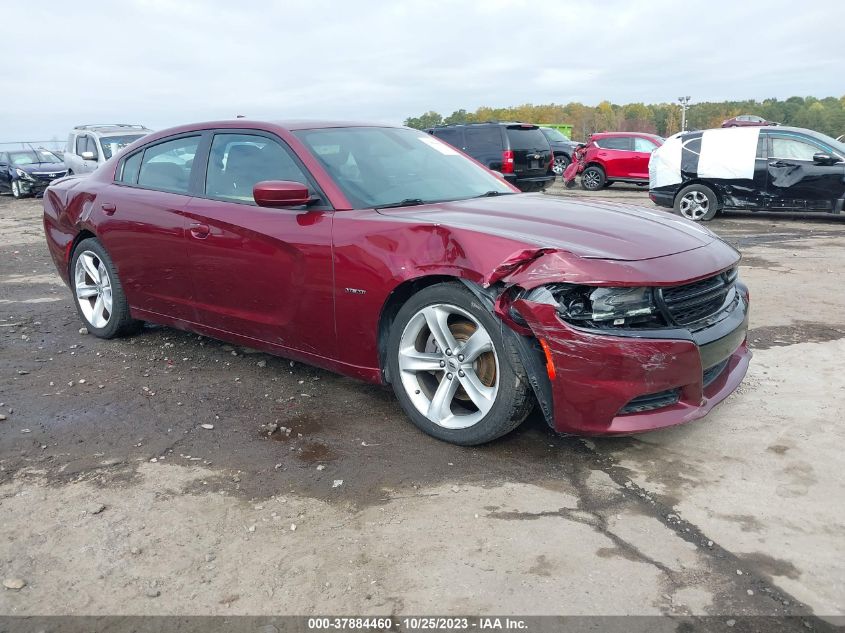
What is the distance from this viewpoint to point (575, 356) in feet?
9.58

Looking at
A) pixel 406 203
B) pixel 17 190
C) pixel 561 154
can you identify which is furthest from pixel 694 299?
pixel 17 190

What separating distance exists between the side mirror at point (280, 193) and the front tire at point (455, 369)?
0.82 meters

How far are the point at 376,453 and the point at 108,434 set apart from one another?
4.60 ft

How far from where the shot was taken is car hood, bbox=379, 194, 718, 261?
311 cm

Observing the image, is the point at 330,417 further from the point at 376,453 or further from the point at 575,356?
the point at 575,356

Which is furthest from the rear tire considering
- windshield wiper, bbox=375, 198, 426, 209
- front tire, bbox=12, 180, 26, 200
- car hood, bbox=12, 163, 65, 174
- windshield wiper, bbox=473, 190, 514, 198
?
windshield wiper, bbox=375, 198, 426, 209

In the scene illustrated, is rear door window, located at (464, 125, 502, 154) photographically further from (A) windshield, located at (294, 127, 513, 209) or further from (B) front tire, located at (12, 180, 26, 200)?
(B) front tire, located at (12, 180, 26, 200)

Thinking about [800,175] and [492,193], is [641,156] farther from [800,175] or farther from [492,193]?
[492,193]

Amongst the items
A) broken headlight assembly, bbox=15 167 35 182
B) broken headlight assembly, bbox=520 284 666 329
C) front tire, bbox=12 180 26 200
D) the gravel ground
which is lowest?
the gravel ground

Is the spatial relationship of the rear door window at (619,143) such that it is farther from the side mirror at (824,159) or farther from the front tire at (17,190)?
the front tire at (17,190)

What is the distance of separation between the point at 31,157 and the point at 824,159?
20.9m

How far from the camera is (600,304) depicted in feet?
9.73

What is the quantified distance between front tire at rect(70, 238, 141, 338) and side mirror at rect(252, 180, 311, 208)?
6.24ft

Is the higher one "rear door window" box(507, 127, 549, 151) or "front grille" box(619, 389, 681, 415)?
"rear door window" box(507, 127, 549, 151)
